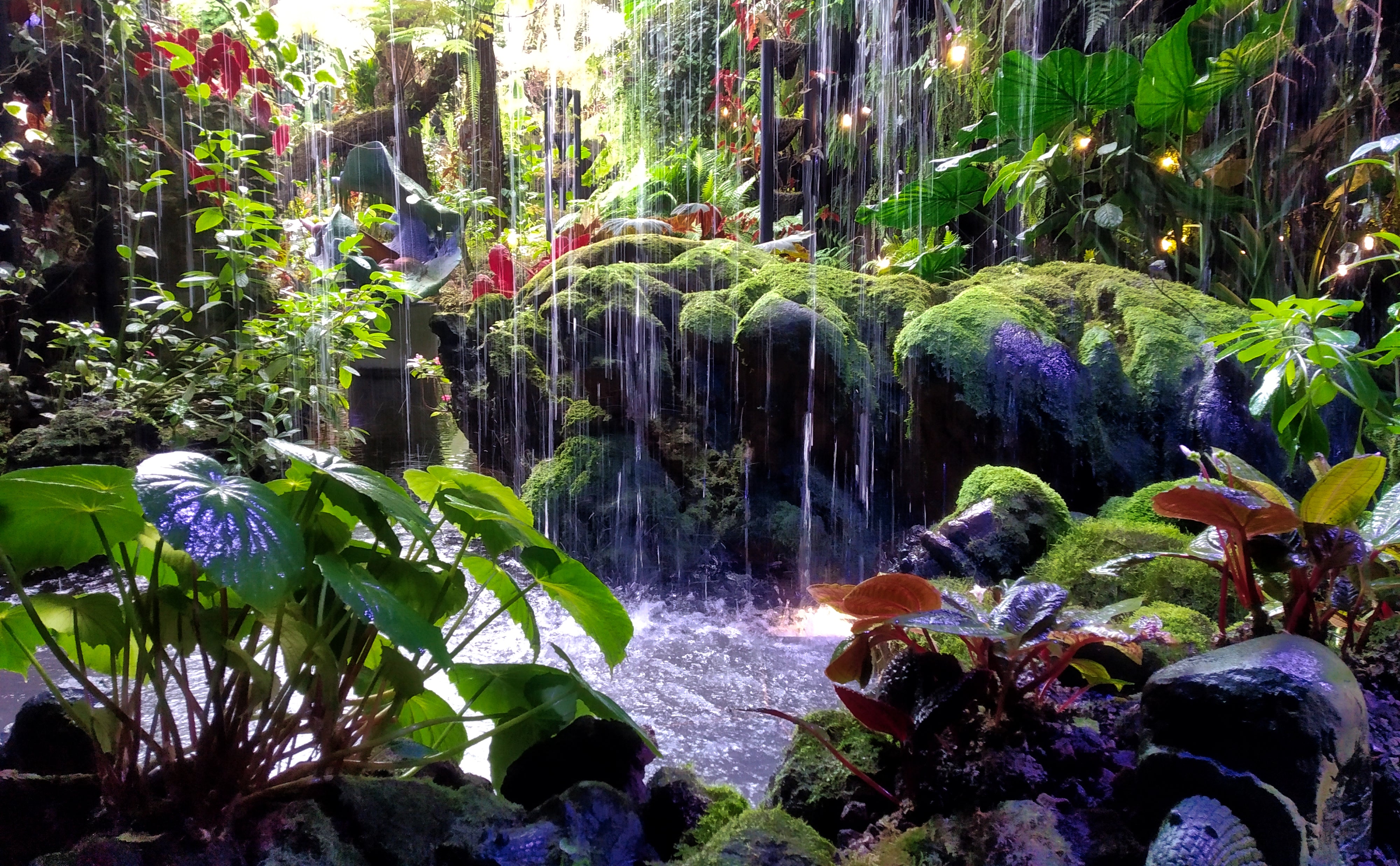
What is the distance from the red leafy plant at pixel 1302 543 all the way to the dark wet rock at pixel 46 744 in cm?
187

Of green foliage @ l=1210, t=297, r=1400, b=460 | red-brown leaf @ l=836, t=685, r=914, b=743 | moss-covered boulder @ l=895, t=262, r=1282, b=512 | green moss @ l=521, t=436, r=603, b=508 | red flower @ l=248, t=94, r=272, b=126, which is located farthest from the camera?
red flower @ l=248, t=94, r=272, b=126

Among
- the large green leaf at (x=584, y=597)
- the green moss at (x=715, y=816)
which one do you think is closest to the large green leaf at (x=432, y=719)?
the large green leaf at (x=584, y=597)

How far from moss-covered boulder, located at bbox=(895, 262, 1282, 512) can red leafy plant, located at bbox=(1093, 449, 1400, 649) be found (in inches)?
101

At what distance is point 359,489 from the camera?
1096 millimetres

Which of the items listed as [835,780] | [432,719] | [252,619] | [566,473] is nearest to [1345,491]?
[835,780]

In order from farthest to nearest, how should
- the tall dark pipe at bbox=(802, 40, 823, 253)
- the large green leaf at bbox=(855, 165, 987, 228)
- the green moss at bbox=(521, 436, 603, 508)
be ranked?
the tall dark pipe at bbox=(802, 40, 823, 253)
the large green leaf at bbox=(855, 165, 987, 228)
the green moss at bbox=(521, 436, 603, 508)

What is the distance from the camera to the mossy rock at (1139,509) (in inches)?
137

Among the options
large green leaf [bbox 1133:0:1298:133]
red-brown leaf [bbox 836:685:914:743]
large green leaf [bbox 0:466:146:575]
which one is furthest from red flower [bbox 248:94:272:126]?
large green leaf [bbox 1133:0:1298:133]

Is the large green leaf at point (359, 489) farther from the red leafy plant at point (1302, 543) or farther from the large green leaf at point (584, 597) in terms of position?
the red leafy plant at point (1302, 543)

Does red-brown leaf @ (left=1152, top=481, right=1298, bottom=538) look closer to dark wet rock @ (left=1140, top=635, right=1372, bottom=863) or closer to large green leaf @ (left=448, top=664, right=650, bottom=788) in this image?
dark wet rock @ (left=1140, top=635, right=1372, bottom=863)

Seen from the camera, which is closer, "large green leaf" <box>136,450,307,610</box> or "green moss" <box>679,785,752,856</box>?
"large green leaf" <box>136,450,307,610</box>

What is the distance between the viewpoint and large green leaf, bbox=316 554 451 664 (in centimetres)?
97

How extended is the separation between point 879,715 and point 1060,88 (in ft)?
17.2

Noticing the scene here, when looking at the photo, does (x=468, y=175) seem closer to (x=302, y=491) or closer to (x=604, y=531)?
(x=604, y=531)
